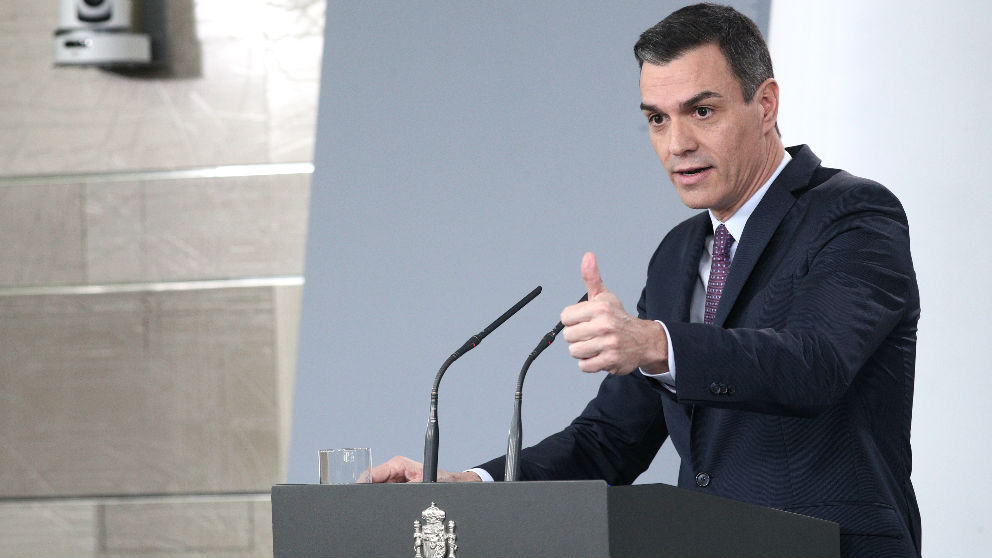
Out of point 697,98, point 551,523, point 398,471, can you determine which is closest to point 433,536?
point 551,523

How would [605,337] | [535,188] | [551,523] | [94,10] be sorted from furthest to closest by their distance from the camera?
[94,10] → [535,188] → [605,337] → [551,523]

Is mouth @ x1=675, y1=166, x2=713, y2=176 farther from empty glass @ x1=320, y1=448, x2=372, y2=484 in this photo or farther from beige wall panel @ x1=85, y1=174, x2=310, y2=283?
beige wall panel @ x1=85, y1=174, x2=310, y2=283

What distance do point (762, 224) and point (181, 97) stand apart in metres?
2.81

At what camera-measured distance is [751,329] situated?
4.60 feet

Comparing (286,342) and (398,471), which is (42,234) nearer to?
(286,342)

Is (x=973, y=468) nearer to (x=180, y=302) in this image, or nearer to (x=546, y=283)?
(x=546, y=283)

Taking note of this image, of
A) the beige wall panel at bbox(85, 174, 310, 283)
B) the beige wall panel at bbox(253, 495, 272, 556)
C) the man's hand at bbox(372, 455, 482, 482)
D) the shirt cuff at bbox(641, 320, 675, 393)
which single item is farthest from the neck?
the beige wall panel at bbox(253, 495, 272, 556)

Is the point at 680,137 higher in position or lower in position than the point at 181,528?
higher

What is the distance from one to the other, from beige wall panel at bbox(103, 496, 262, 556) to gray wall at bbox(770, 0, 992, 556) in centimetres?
233

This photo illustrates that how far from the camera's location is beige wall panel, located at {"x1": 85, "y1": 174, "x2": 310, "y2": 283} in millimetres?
3936

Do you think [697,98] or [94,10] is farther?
[94,10]

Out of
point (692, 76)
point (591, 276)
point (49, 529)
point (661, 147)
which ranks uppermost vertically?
point (692, 76)

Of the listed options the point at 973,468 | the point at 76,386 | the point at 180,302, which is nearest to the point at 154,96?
the point at 180,302

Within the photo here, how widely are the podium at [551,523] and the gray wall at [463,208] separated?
5.40 feet
